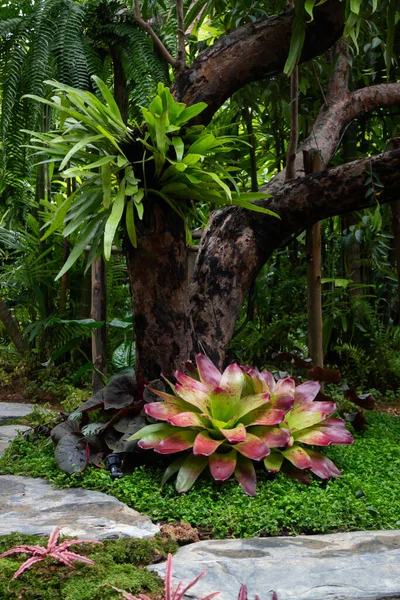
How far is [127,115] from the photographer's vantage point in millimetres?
4160

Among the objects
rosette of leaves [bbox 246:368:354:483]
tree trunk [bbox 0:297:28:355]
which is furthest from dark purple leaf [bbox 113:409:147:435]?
tree trunk [bbox 0:297:28:355]

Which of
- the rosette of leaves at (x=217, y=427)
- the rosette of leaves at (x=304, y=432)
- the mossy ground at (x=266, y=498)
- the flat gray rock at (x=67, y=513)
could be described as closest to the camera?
the flat gray rock at (x=67, y=513)

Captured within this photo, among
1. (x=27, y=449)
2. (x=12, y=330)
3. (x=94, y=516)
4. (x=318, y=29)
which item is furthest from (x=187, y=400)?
(x=12, y=330)

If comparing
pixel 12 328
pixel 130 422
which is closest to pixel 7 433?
pixel 130 422

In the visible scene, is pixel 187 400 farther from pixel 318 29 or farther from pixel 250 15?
pixel 250 15

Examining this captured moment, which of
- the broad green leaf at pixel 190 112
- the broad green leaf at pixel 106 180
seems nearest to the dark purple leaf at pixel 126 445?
the broad green leaf at pixel 106 180

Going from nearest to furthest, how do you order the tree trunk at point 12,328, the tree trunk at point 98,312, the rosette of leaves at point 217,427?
the rosette of leaves at point 217,427 → the tree trunk at point 98,312 → the tree trunk at point 12,328

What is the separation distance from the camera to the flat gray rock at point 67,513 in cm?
190

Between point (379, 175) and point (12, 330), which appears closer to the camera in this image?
point (379, 175)

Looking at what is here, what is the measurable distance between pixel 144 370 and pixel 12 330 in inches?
93.8

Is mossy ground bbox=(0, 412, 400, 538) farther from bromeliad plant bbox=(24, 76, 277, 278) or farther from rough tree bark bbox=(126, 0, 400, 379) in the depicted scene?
bromeliad plant bbox=(24, 76, 277, 278)

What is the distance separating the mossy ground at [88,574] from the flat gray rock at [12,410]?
83.0 inches

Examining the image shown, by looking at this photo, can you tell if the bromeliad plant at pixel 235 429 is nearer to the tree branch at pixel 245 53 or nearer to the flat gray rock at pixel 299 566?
the flat gray rock at pixel 299 566

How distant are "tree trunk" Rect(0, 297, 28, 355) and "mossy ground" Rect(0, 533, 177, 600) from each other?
3.27m
